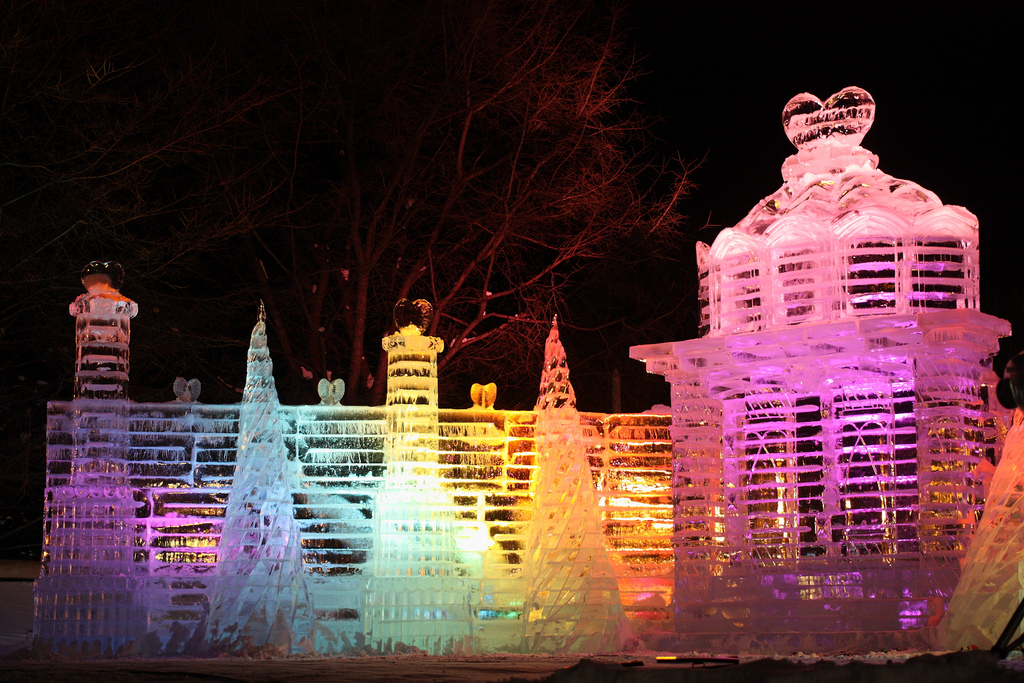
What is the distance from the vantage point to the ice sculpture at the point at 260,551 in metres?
11.6

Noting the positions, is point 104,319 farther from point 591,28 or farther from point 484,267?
point 591,28

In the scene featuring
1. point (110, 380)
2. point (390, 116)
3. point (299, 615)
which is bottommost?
point (299, 615)

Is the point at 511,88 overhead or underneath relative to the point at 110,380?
overhead

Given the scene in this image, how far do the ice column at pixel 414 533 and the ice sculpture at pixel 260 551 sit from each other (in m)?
0.74

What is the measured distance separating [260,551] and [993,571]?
6394mm

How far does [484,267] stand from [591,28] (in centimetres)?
418

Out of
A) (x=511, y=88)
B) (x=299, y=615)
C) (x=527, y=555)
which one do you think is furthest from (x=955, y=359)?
(x=511, y=88)

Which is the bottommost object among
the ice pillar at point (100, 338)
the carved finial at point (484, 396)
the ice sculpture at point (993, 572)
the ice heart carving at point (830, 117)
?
the ice sculpture at point (993, 572)

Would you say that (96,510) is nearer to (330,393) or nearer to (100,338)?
(100,338)

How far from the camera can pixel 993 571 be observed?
1116cm

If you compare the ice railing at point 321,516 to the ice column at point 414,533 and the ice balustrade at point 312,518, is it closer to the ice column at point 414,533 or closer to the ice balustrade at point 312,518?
the ice balustrade at point 312,518

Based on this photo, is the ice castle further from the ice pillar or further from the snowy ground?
the snowy ground

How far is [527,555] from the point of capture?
12492mm

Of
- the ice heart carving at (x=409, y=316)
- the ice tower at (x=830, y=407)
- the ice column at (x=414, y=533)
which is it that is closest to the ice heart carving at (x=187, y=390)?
the ice column at (x=414, y=533)
